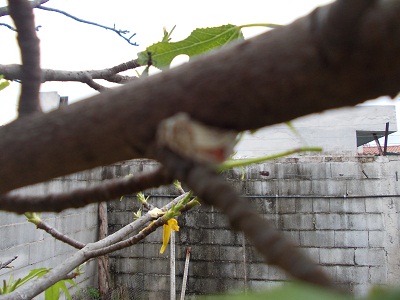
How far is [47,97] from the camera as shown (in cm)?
297

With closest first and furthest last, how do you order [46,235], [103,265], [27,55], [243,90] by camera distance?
1. [243,90]
2. [27,55]
3. [46,235]
4. [103,265]

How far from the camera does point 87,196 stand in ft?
1.02

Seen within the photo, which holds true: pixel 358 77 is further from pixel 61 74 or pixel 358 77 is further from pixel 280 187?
pixel 280 187

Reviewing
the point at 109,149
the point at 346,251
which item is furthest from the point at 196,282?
the point at 109,149

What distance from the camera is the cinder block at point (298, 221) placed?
9.77 ft

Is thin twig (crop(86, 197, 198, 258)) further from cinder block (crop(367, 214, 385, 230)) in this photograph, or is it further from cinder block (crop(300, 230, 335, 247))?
cinder block (crop(367, 214, 385, 230))

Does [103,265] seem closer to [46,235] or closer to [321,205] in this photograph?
[46,235]

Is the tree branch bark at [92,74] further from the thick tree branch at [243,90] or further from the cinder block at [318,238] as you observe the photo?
the cinder block at [318,238]

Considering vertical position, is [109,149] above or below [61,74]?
below

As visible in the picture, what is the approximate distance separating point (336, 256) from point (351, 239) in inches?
6.0

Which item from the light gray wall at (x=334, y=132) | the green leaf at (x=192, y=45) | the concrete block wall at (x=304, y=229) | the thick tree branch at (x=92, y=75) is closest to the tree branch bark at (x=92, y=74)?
the thick tree branch at (x=92, y=75)

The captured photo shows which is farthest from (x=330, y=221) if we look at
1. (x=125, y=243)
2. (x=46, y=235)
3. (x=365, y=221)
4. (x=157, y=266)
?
(x=125, y=243)

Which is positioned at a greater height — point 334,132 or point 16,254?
point 334,132

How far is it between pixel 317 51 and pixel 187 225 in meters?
3.02
